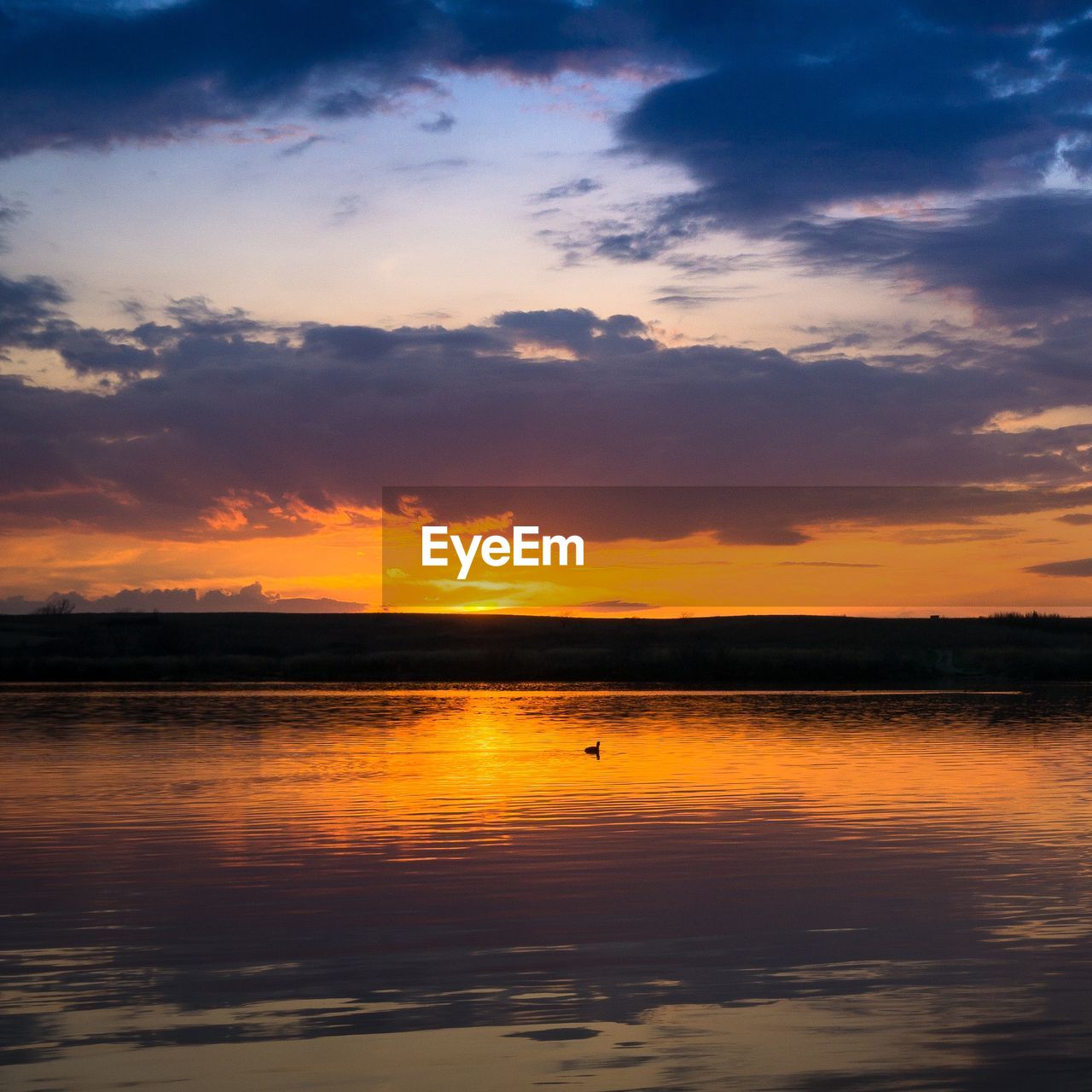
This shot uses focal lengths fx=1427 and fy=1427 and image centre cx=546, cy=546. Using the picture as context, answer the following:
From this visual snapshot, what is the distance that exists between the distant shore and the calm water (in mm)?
45663

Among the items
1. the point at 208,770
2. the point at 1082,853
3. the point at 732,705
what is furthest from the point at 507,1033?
the point at 732,705

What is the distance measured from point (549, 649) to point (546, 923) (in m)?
78.3

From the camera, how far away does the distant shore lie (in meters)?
78.6

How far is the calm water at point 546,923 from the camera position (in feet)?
33.7

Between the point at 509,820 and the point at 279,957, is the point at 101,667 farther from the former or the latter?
the point at 279,957

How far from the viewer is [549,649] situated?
305ft

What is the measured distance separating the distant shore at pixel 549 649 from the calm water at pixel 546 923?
45663 mm

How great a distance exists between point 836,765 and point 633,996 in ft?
66.3

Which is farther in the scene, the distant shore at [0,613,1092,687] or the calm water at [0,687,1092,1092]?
the distant shore at [0,613,1092,687]

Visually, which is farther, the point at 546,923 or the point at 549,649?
the point at 549,649

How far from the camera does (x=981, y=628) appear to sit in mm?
105812

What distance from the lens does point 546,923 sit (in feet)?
48.6

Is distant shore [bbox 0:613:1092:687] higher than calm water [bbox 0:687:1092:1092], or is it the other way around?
distant shore [bbox 0:613:1092:687]

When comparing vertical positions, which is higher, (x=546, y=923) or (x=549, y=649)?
(x=549, y=649)
